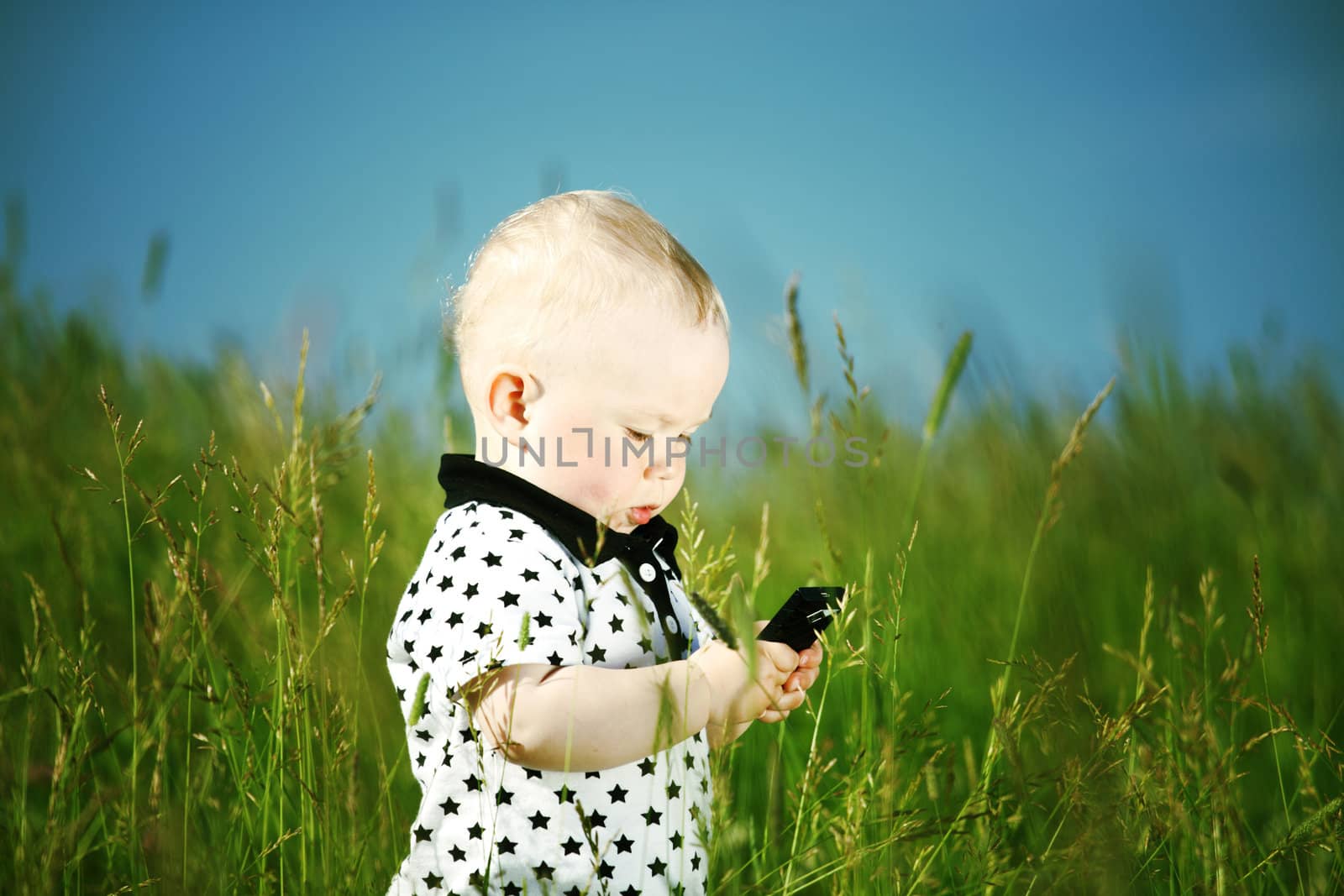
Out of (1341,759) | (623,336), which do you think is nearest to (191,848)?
(623,336)

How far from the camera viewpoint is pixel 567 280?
1656 mm

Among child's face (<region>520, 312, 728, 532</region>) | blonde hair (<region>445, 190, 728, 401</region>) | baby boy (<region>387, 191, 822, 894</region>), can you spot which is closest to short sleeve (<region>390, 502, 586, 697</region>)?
baby boy (<region>387, 191, 822, 894</region>)

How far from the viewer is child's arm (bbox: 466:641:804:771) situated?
4.52 ft

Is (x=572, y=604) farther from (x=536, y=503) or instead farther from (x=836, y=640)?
(x=836, y=640)

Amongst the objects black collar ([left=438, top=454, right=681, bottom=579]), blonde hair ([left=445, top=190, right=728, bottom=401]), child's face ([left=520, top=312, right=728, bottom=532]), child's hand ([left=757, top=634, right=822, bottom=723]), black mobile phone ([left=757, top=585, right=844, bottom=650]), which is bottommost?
child's hand ([left=757, top=634, right=822, bottom=723])

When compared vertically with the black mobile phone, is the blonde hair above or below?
above

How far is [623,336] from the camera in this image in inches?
63.8

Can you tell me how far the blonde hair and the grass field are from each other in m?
0.29

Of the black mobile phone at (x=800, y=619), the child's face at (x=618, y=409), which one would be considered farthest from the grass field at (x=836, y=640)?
the child's face at (x=618, y=409)

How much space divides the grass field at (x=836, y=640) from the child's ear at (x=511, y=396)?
0.23 metres

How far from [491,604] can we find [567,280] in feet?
1.73

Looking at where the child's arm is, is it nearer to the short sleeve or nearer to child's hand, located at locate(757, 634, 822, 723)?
the short sleeve

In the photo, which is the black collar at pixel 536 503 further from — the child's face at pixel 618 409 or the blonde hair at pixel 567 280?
the blonde hair at pixel 567 280

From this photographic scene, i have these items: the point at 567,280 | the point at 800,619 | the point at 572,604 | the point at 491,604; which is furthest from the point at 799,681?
the point at 567,280
